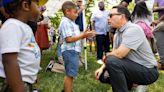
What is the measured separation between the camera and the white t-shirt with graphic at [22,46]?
2107mm

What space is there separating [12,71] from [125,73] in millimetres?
2343

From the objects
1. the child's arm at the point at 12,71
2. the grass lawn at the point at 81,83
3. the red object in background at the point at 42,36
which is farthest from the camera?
the red object in background at the point at 42,36

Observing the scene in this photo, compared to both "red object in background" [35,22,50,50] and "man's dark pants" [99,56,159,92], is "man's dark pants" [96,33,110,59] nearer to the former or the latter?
"red object in background" [35,22,50,50]

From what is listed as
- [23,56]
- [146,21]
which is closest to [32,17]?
[23,56]

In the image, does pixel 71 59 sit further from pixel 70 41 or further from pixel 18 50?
pixel 18 50

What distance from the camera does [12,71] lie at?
210 centimetres

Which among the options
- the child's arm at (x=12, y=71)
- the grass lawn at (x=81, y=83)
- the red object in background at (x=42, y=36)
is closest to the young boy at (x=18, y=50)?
the child's arm at (x=12, y=71)

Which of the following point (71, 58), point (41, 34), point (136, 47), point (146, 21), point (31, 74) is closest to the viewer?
point (31, 74)

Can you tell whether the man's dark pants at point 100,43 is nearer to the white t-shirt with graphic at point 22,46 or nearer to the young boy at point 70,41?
the young boy at point 70,41

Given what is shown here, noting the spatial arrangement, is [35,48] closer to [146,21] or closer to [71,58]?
[71,58]

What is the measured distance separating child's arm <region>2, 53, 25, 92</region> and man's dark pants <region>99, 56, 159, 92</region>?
87.0 inches

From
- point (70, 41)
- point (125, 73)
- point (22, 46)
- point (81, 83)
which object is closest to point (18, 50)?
point (22, 46)

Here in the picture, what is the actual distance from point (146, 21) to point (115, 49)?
3.93ft

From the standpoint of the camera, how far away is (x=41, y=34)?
306 inches
